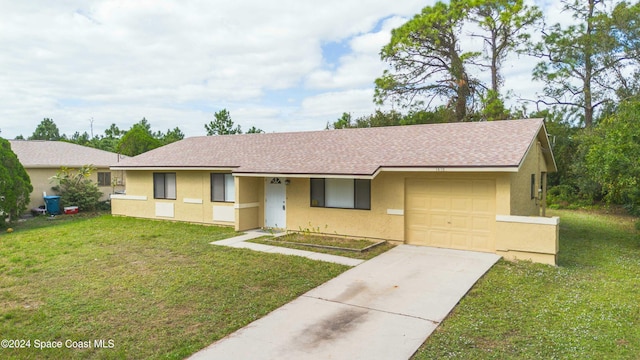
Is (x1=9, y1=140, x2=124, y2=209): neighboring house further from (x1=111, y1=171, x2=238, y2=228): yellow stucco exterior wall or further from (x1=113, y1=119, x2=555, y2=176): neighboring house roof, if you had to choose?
(x1=113, y1=119, x2=555, y2=176): neighboring house roof

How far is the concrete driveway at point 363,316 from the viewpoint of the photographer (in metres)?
4.84

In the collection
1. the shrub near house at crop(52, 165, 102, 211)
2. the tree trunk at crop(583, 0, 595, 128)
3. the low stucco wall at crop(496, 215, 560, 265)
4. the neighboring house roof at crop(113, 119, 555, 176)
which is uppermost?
the tree trunk at crop(583, 0, 595, 128)

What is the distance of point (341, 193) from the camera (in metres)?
12.3

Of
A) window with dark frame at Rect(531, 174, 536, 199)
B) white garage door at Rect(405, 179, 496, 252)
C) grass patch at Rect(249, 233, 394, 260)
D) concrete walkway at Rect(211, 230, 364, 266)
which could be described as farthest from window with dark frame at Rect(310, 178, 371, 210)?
window with dark frame at Rect(531, 174, 536, 199)

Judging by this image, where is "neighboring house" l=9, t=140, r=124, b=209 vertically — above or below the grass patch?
above

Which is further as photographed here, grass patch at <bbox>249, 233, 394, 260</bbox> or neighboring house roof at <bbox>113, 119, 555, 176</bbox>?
neighboring house roof at <bbox>113, 119, 555, 176</bbox>

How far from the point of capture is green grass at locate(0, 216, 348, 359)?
5.25m

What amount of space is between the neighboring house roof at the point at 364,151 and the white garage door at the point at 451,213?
2.69 ft

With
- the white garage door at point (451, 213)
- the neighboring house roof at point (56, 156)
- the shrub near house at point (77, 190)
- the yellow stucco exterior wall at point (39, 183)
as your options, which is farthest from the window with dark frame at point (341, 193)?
the yellow stucco exterior wall at point (39, 183)

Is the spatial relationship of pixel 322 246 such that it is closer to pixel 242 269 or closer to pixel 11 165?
pixel 242 269

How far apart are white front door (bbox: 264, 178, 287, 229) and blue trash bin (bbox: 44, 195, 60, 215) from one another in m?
11.3

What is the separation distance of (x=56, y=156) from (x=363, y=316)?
2202cm

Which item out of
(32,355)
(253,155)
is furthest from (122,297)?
(253,155)

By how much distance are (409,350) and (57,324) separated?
5.14 metres
